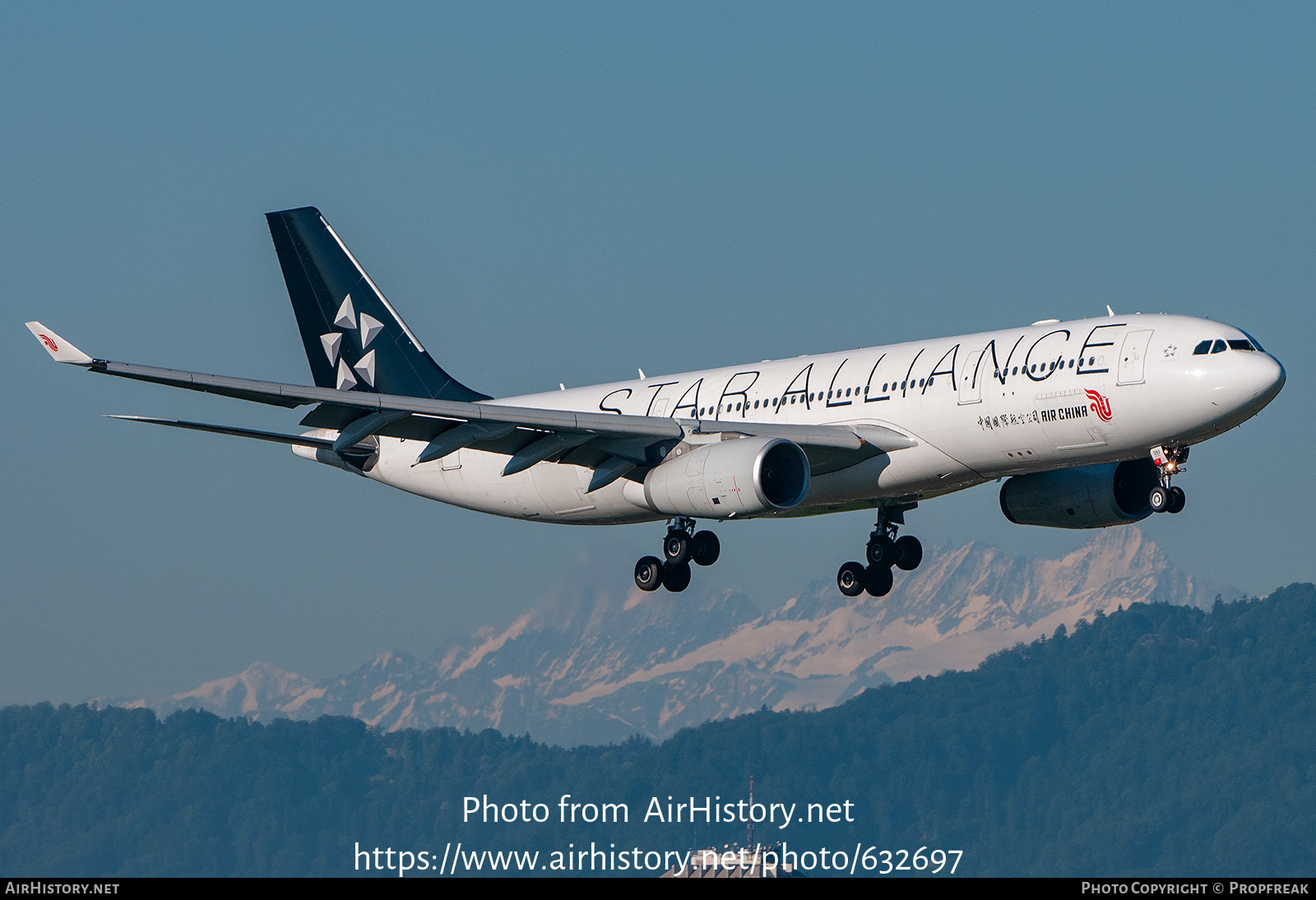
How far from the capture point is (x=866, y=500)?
4644 centimetres

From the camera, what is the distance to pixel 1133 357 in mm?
40844

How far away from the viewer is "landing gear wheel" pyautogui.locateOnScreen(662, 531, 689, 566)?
47438mm

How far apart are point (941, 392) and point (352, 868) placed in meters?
161

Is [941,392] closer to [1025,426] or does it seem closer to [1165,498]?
[1025,426]

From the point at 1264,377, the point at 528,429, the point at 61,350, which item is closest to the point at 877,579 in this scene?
A: the point at 528,429

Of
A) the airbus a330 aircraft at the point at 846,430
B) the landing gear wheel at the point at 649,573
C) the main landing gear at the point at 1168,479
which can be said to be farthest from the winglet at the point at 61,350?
the main landing gear at the point at 1168,479

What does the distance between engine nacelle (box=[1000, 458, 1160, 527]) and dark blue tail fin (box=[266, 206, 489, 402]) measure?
55.1 feet

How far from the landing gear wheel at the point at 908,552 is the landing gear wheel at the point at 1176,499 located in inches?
371

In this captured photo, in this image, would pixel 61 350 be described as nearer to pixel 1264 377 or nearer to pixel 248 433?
pixel 248 433

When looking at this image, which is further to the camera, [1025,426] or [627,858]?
[627,858]

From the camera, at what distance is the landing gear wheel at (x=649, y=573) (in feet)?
158
